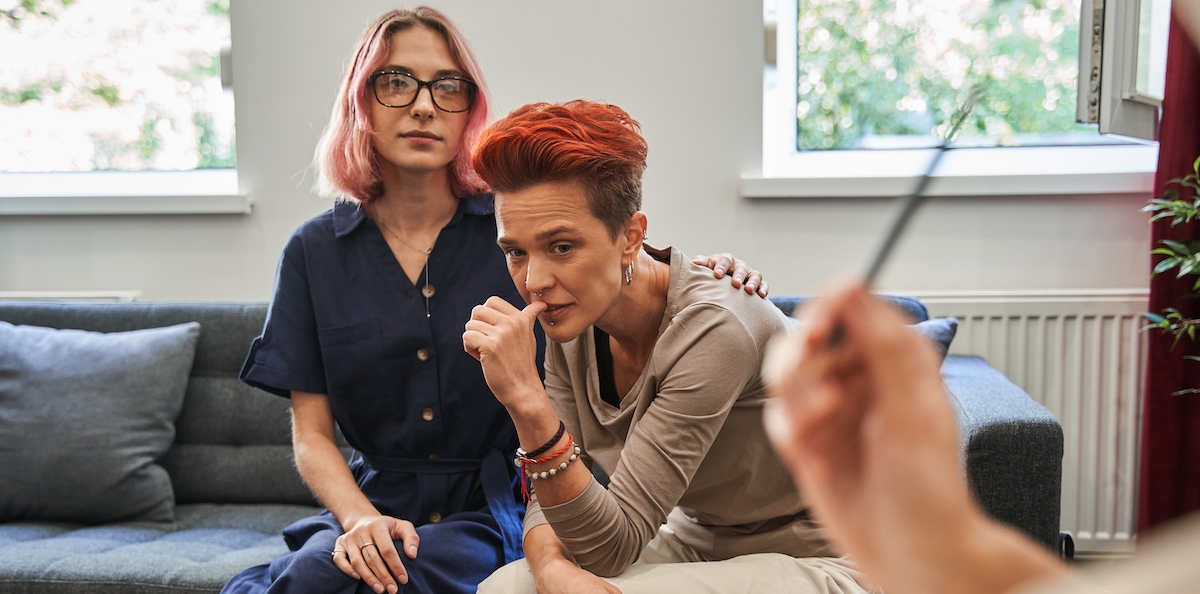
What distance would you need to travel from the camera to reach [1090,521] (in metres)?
2.45

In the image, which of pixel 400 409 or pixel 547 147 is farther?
pixel 400 409

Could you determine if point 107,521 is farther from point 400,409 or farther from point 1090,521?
point 1090,521

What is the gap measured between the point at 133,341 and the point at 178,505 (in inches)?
16.4

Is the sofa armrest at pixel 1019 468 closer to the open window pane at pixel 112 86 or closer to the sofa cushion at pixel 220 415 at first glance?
the sofa cushion at pixel 220 415

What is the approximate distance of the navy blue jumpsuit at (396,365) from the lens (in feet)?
Result: 5.24

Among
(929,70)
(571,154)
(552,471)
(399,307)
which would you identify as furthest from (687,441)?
(929,70)

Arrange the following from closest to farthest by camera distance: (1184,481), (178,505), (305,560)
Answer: (305,560)
(178,505)
(1184,481)

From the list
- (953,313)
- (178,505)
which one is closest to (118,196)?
(178,505)

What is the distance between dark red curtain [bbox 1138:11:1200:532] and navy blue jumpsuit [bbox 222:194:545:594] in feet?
5.56

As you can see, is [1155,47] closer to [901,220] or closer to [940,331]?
[940,331]

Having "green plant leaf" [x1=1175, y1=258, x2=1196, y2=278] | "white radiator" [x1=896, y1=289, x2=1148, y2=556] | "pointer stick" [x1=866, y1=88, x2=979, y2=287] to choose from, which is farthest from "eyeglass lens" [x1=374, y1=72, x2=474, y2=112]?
"green plant leaf" [x1=1175, y1=258, x2=1196, y2=278]

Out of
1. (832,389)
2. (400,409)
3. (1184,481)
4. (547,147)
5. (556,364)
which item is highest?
(547,147)

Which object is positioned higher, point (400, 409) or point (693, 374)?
point (693, 374)

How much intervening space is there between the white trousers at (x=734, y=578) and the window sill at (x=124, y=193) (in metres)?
1.79
